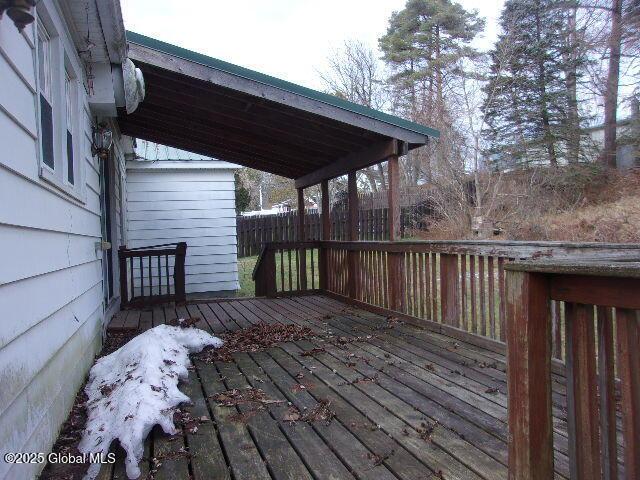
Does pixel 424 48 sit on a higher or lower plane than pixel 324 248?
higher

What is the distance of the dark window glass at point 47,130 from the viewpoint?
290cm

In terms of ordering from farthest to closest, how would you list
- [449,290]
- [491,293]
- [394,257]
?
[394,257]
[449,290]
[491,293]

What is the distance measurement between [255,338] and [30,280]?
9.39 ft

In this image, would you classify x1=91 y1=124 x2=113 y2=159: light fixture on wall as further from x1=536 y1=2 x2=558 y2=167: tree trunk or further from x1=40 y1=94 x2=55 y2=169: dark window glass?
x1=536 y1=2 x2=558 y2=167: tree trunk

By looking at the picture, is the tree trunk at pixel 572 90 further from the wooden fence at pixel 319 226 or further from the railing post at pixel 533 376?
the railing post at pixel 533 376

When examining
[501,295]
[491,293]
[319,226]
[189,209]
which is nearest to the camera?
[491,293]

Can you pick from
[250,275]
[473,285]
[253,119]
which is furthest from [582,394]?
[250,275]

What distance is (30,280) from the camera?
226 centimetres

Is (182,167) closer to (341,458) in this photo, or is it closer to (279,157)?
(279,157)

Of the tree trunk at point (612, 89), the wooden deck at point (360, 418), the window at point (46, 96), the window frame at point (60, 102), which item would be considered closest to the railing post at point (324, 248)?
the wooden deck at point (360, 418)

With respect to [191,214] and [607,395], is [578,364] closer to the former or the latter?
[607,395]

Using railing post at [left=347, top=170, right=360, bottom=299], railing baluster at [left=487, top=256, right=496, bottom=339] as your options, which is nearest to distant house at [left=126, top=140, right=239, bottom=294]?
railing post at [left=347, top=170, right=360, bottom=299]

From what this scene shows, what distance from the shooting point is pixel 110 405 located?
2.81m

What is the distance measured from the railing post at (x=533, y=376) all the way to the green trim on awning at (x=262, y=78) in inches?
168
